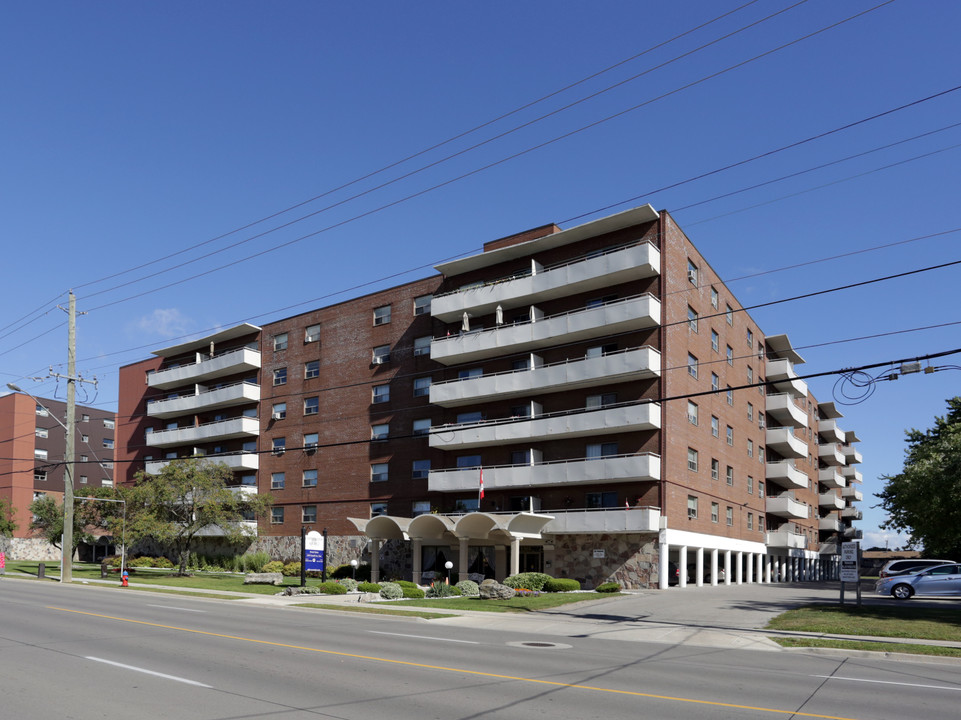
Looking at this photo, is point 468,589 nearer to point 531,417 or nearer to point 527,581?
point 527,581

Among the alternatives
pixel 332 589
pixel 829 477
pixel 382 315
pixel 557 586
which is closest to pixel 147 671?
pixel 332 589

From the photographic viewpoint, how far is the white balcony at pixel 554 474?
40688 mm

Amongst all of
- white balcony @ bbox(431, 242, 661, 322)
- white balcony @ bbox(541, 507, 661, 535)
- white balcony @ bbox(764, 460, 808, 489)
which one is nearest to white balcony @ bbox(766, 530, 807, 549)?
white balcony @ bbox(764, 460, 808, 489)

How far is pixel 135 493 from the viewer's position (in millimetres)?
→ 53562

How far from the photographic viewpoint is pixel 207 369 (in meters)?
64.9

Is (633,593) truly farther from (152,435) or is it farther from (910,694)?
(152,435)

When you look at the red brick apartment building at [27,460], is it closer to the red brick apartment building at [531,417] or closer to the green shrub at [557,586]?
the red brick apartment building at [531,417]

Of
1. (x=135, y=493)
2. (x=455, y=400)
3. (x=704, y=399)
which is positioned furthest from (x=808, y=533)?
(x=135, y=493)

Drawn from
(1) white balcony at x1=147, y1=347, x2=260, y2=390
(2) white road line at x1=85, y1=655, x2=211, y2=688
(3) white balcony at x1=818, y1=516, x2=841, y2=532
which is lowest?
(3) white balcony at x1=818, y1=516, x2=841, y2=532

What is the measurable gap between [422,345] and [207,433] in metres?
22.2

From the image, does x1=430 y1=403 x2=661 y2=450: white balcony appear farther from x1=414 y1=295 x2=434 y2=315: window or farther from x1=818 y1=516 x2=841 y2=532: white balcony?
x1=818 y1=516 x2=841 y2=532: white balcony

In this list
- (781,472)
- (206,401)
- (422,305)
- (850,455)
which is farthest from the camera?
(850,455)

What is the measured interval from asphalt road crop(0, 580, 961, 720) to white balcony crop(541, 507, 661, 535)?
2100 centimetres

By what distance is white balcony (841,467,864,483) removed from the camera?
102 meters
